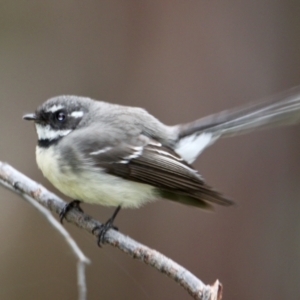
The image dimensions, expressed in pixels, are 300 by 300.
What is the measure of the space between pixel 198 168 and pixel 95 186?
1414 mm

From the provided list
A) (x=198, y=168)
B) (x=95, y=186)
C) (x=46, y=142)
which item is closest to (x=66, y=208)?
(x=95, y=186)

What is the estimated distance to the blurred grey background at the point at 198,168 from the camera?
11.2ft

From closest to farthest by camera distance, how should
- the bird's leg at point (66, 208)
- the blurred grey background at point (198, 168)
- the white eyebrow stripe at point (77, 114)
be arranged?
1. the bird's leg at point (66, 208)
2. the white eyebrow stripe at point (77, 114)
3. the blurred grey background at point (198, 168)

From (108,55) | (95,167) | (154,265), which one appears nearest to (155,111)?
(108,55)

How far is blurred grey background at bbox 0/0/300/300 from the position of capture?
342cm

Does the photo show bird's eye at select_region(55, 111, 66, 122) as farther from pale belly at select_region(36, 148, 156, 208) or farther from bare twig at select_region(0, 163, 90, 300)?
bare twig at select_region(0, 163, 90, 300)

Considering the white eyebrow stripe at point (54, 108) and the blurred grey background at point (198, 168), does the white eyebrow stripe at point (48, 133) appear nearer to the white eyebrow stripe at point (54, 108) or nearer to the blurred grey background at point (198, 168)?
the white eyebrow stripe at point (54, 108)

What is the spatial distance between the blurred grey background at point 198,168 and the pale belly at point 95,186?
123 cm

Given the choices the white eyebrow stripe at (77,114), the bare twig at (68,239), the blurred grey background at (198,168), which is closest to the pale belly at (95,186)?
the bare twig at (68,239)

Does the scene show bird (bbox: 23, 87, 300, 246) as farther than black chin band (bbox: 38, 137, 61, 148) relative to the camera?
No

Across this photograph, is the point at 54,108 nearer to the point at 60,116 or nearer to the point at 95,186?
the point at 60,116

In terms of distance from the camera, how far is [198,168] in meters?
3.43

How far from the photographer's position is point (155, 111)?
360 centimetres

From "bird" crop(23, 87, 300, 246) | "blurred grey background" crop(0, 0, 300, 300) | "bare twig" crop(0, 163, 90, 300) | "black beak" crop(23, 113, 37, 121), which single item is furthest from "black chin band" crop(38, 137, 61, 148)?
"blurred grey background" crop(0, 0, 300, 300)
